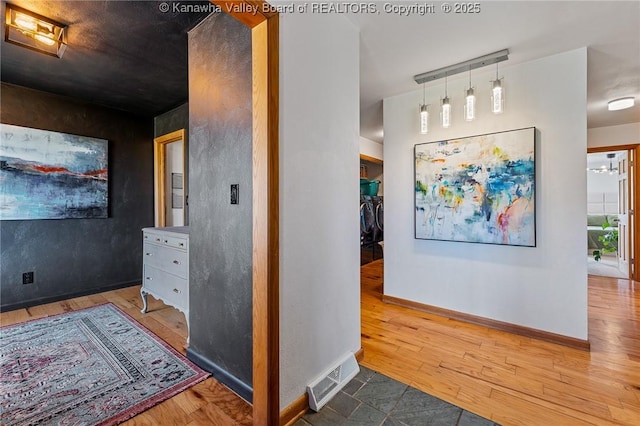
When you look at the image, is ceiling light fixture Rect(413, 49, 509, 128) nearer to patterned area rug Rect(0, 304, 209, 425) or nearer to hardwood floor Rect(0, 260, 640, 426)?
hardwood floor Rect(0, 260, 640, 426)

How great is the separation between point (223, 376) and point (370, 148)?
458 centimetres

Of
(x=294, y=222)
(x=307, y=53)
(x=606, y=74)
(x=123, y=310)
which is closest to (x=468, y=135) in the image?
(x=606, y=74)

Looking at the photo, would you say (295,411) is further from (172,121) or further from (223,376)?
(172,121)

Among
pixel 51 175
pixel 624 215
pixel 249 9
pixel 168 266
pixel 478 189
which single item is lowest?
pixel 168 266

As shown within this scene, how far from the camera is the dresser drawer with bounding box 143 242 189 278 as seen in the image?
2.23m

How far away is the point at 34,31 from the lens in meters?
2.00

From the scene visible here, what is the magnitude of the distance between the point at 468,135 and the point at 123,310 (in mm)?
3951

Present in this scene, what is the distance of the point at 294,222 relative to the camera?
1517 millimetres

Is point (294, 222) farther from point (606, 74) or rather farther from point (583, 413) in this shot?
point (606, 74)

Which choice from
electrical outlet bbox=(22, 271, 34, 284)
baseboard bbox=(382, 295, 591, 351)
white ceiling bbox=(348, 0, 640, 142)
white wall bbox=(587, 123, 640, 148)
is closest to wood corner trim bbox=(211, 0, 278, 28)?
white ceiling bbox=(348, 0, 640, 142)

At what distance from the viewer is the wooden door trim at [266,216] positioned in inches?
53.9

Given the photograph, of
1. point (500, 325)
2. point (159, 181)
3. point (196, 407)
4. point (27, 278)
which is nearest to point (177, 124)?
point (159, 181)

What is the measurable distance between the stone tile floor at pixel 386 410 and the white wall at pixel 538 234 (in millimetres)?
1378

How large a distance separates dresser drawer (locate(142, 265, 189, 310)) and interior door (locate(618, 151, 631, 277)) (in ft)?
20.5
